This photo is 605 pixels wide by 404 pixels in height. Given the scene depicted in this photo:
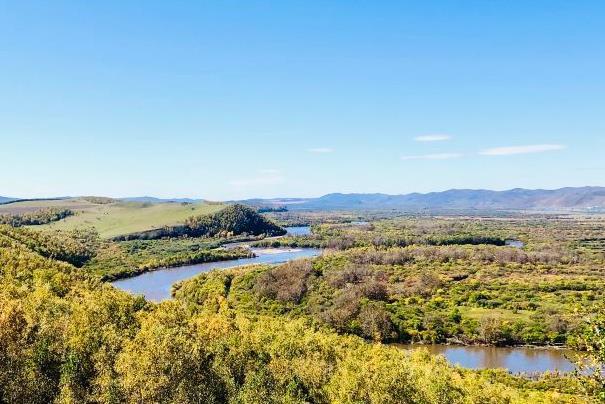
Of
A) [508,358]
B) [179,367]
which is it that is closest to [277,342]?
[179,367]

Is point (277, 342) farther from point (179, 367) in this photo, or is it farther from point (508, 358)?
point (508, 358)

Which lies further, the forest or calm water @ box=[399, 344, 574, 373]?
calm water @ box=[399, 344, 574, 373]

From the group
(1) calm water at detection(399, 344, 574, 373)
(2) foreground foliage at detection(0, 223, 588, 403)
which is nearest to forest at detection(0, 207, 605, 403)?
(2) foreground foliage at detection(0, 223, 588, 403)

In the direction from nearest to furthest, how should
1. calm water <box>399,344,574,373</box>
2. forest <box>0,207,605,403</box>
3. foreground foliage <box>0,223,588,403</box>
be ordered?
foreground foliage <box>0,223,588,403</box> < forest <box>0,207,605,403</box> < calm water <box>399,344,574,373</box>

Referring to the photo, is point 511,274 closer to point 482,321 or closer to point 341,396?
point 482,321

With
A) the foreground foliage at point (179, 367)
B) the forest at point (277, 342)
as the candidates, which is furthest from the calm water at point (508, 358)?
the foreground foliage at point (179, 367)

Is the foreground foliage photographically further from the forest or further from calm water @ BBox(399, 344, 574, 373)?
calm water @ BBox(399, 344, 574, 373)

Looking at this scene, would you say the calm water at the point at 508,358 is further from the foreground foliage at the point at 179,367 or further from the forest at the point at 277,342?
the foreground foliage at the point at 179,367

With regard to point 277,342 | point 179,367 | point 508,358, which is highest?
point 179,367

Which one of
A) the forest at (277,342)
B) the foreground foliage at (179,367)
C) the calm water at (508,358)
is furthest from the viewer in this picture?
the calm water at (508,358)
